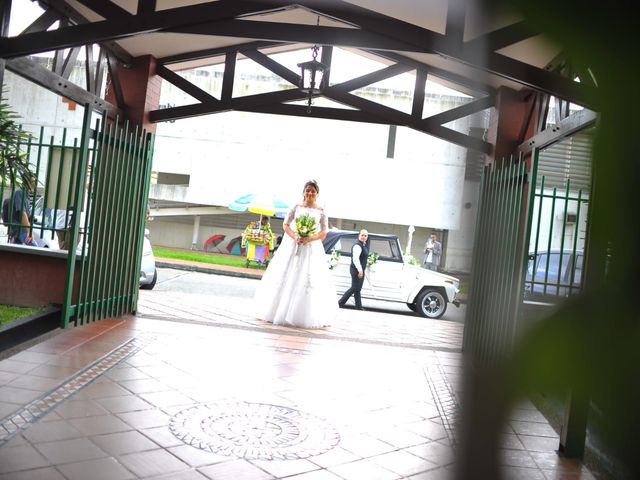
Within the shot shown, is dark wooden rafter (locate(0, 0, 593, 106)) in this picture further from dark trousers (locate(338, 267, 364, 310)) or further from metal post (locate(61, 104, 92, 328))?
dark trousers (locate(338, 267, 364, 310))

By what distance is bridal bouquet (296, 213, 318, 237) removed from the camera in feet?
27.7

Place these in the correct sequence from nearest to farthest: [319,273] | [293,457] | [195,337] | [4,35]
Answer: [293,457] → [4,35] → [195,337] → [319,273]

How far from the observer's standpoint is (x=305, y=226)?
8.46 meters

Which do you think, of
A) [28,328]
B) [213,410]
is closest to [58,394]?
[213,410]

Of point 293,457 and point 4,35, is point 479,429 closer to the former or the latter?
point 293,457

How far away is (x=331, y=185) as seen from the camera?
81.6ft

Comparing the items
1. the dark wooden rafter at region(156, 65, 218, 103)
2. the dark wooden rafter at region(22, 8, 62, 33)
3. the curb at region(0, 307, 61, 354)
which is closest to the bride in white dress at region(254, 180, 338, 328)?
the dark wooden rafter at region(156, 65, 218, 103)

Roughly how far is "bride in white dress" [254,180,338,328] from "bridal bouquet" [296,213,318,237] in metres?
A: 0.05

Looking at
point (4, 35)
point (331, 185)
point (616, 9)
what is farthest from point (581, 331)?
point (331, 185)

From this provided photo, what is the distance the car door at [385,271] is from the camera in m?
12.7

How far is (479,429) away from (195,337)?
20.8ft

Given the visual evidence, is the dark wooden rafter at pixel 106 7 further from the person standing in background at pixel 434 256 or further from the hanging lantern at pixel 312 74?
the person standing in background at pixel 434 256

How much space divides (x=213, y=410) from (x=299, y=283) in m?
4.29

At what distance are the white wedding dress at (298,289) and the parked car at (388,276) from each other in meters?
3.99
